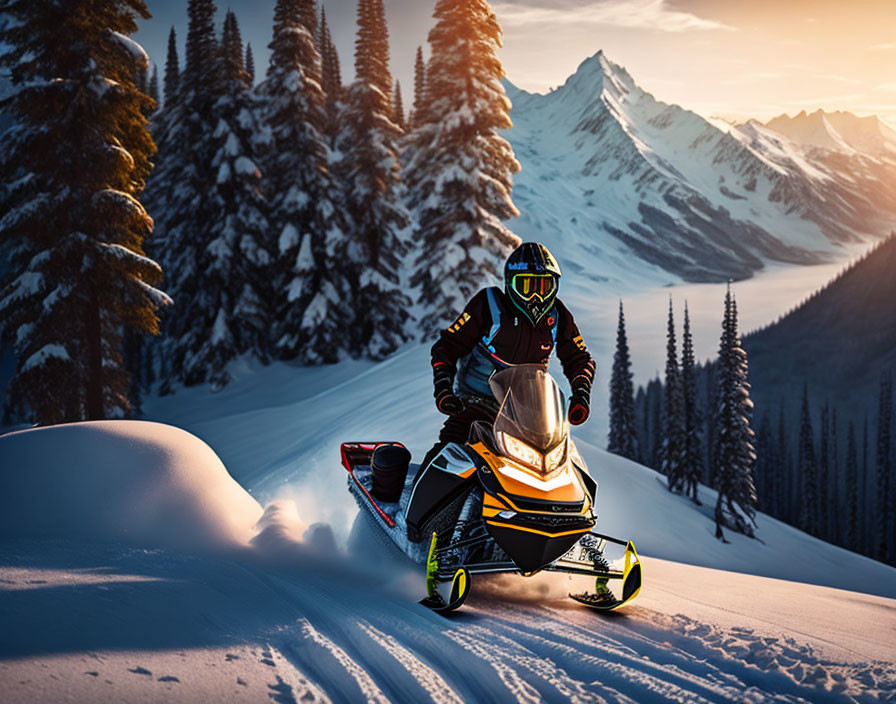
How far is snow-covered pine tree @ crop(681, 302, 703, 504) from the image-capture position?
27688 millimetres

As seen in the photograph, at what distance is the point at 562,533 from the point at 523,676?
0.87 meters

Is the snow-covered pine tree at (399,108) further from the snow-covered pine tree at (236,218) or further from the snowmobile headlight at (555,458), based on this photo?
the snowmobile headlight at (555,458)

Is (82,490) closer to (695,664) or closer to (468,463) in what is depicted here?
(468,463)

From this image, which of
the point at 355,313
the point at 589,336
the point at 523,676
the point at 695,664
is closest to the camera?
the point at 523,676

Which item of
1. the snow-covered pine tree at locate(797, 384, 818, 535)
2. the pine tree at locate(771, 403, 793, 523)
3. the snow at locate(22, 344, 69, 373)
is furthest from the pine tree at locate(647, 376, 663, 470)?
the snow at locate(22, 344, 69, 373)

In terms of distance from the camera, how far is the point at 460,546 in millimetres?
4098

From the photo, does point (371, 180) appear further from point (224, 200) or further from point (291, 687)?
point (291, 687)

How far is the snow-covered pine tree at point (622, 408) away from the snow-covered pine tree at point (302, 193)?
15321 millimetres

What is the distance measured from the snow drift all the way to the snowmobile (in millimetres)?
1677

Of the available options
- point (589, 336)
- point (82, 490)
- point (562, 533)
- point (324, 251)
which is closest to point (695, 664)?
point (562, 533)

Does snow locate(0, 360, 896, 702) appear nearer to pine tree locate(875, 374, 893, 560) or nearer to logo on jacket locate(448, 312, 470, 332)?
logo on jacket locate(448, 312, 470, 332)

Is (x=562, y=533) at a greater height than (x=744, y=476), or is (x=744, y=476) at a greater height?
(x=562, y=533)

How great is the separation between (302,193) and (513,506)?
79.6 ft

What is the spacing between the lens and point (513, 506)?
3617 mm
